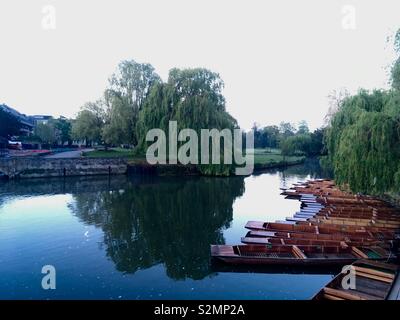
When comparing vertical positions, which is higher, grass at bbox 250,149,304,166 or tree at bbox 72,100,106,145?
tree at bbox 72,100,106,145

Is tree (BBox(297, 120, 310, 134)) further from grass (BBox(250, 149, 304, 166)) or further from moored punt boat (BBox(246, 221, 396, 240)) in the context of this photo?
moored punt boat (BBox(246, 221, 396, 240))

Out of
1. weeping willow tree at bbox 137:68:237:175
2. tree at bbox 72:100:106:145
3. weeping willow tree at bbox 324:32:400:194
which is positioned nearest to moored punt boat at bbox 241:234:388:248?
weeping willow tree at bbox 324:32:400:194

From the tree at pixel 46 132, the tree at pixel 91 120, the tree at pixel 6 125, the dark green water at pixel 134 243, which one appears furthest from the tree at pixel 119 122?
the tree at pixel 46 132

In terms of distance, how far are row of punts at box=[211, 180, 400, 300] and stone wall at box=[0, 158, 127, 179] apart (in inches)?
986

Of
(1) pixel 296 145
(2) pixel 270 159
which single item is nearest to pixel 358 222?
(2) pixel 270 159

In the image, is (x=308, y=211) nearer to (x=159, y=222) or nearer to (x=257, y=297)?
(x=159, y=222)

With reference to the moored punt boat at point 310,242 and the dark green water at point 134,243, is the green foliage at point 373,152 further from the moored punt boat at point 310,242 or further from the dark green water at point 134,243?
the dark green water at point 134,243

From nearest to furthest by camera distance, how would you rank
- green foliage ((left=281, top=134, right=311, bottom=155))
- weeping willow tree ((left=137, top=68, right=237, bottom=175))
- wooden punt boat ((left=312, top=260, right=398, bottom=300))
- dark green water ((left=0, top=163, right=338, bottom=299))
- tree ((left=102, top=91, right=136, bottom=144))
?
wooden punt boat ((left=312, top=260, right=398, bottom=300))
dark green water ((left=0, top=163, right=338, bottom=299))
weeping willow tree ((left=137, top=68, right=237, bottom=175))
tree ((left=102, top=91, right=136, bottom=144))
green foliage ((left=281, top=134, right=311, bottom=155))

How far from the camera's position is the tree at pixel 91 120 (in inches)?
1563

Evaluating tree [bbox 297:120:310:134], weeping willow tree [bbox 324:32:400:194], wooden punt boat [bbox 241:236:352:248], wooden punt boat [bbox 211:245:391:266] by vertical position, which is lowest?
wooden punt boat [bbox 211:245:391:266]

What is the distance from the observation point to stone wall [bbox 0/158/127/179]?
31047 mm

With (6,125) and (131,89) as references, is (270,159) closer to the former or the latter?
(131,89)

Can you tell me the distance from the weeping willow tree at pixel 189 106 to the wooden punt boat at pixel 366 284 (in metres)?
24.4

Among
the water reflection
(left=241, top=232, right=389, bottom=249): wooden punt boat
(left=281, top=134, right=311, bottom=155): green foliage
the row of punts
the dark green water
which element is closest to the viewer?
the row of punts
